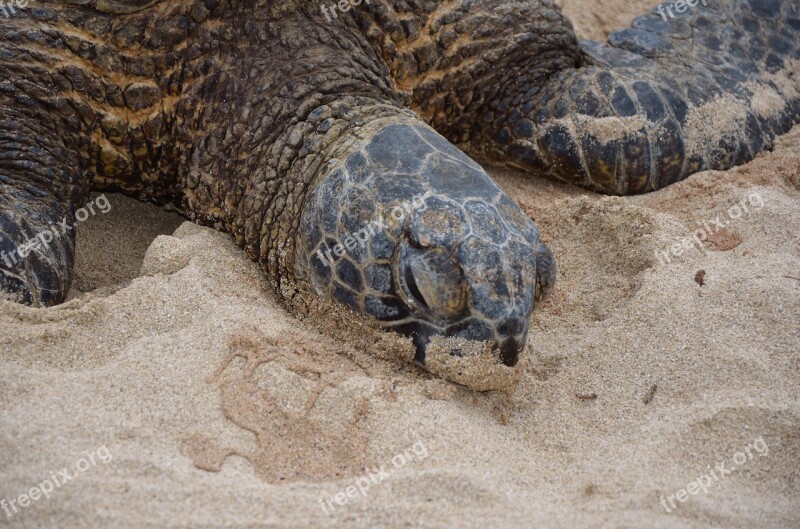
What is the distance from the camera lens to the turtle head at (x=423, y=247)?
257 centimetres

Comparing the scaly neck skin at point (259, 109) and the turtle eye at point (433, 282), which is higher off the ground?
the scaly neck skin at point (259, 109)

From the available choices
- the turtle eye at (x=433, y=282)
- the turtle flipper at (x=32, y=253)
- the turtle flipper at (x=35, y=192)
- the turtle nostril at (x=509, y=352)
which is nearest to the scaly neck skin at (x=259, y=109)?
the turtle flipper at (x=35, y=192)

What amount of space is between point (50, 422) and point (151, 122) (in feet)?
5.15

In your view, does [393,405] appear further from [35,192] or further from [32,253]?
[35,192]

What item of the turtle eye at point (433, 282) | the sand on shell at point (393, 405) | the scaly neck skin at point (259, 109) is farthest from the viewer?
the scaly neck skin at point (259, 109)

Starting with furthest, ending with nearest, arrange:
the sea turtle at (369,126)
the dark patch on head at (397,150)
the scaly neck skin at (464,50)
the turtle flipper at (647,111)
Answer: the turtle flipper at (647,111), the scaly neck skin at (464,50), the dark patch on head at (397,150), the sea turtle at (369,126)

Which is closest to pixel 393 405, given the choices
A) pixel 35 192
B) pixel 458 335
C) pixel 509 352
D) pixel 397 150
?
pixel 458 335

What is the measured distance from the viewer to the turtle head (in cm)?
257

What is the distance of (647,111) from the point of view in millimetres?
3996

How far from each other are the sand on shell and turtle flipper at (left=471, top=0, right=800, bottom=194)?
62 cm

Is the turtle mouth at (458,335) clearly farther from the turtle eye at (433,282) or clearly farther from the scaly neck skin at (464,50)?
the scaly neck skin at (464,50)

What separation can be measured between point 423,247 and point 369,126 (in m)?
0.71

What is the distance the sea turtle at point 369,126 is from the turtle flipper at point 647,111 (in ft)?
0.04

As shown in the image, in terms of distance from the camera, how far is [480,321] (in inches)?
101
